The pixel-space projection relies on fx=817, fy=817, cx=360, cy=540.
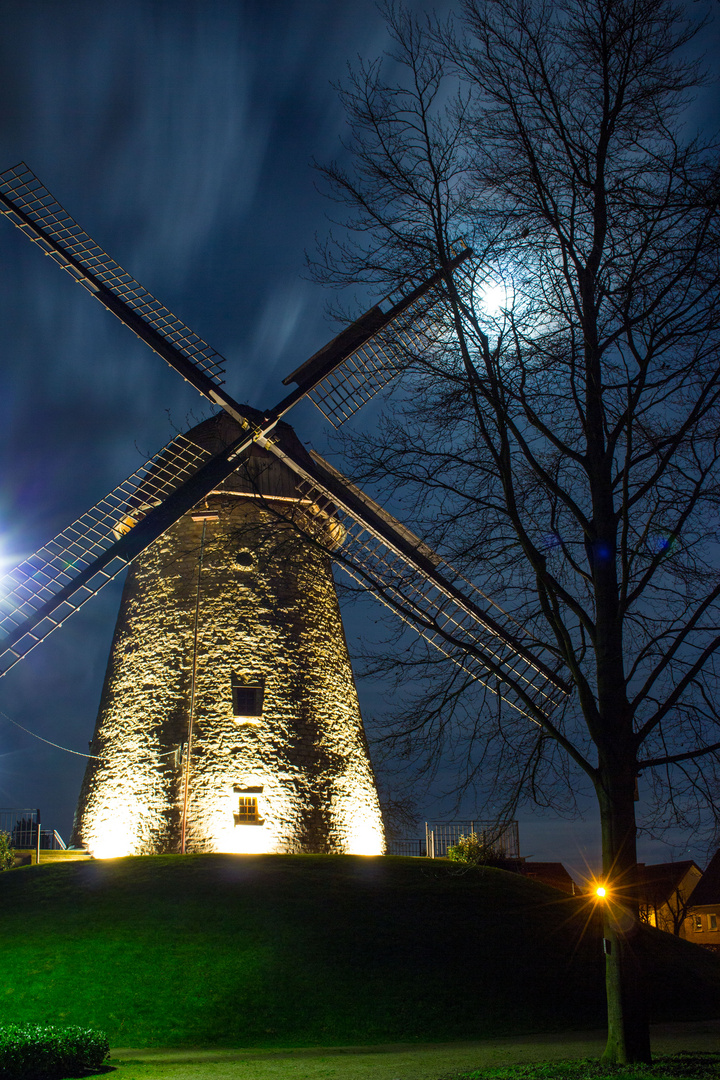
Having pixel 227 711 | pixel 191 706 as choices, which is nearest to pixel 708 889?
pixel 227 711

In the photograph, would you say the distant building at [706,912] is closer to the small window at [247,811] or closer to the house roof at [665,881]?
the house roof at [665,881]

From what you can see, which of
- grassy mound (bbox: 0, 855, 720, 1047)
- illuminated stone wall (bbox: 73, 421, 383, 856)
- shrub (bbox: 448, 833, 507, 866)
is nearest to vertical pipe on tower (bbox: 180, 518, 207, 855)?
illuminated stone wall (bbox: 73, 421, 383, 856)

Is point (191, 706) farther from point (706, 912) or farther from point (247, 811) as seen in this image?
point (706, 912)

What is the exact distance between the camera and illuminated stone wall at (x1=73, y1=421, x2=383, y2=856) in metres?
17.3

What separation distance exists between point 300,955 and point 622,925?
294 inches

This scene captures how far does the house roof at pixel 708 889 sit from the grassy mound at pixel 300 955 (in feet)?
80.5

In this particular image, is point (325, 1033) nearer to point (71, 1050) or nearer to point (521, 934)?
point (71, 1050)

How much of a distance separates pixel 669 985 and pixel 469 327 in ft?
42.0

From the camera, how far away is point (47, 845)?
20719 millimetres

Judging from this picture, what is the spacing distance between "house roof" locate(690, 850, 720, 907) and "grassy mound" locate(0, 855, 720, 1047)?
80.5 feet

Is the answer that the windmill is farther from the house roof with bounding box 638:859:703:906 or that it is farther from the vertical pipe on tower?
the house roof with bounding box 638:859:703:906

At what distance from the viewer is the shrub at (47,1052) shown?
864 centimetres

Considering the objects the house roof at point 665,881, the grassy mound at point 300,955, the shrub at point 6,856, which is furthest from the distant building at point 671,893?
the shrub at point 6,856

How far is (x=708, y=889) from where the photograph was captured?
129ft
